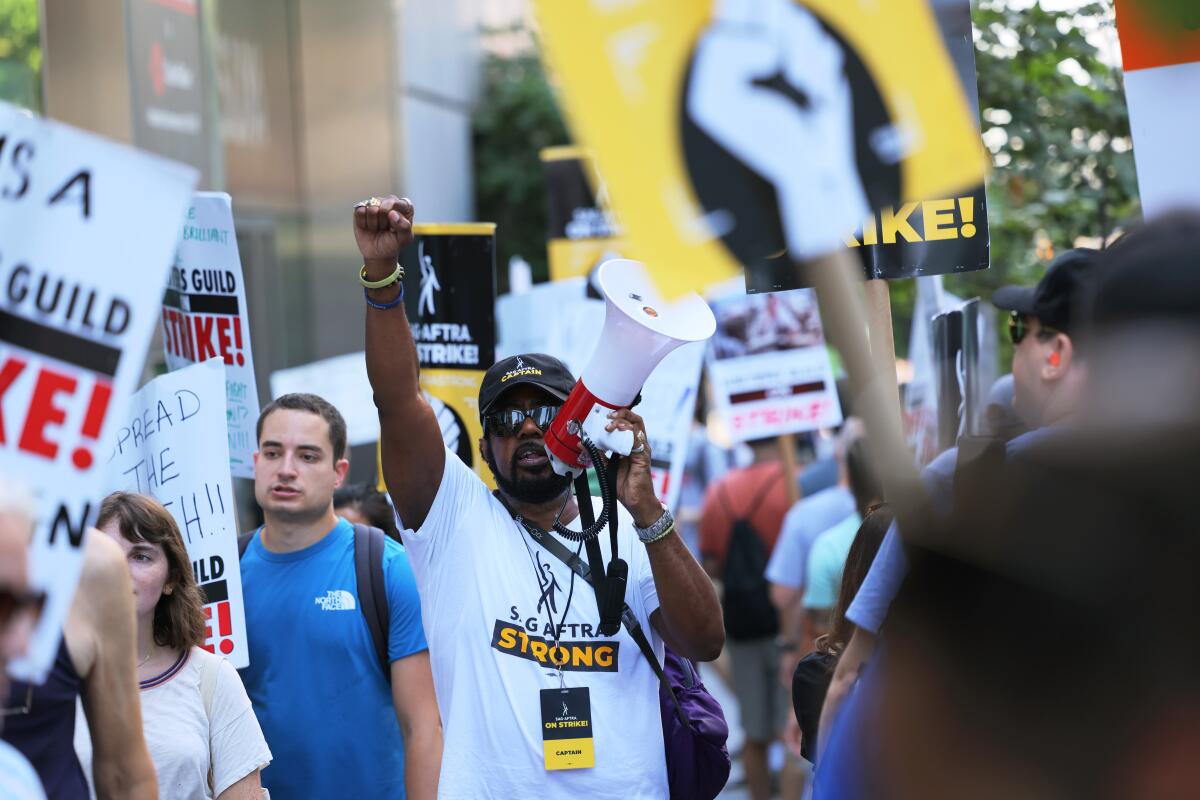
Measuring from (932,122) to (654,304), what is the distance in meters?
1.37

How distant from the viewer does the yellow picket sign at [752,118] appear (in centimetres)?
199

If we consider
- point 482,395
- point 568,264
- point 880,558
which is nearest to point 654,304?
point 482,395

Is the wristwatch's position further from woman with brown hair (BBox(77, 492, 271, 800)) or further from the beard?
woman with brown hair (BBox(77, 492, 271, 800))

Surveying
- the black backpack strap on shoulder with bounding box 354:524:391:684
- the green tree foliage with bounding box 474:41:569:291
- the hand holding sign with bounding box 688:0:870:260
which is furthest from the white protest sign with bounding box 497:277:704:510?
the green tree foliage with bounding box 474:41:569:291

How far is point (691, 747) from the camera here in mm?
3561

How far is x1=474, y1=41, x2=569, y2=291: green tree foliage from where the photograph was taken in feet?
53.5

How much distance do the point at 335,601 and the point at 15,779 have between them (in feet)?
7.21

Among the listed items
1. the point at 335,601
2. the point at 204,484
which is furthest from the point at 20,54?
the point at 335,601

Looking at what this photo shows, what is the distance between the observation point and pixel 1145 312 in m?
1.59

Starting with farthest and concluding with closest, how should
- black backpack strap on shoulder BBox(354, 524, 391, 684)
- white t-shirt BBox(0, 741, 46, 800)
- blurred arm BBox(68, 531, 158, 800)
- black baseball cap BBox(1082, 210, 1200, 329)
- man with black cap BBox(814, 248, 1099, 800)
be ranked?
black backpack strap on shoulder BBox(354, 524, 391, 684), blurred arm BBox(68, 531, 158, 800), white t-shirt BBox(0, 741, 46, 800), man with black cap BBox(814, 248, 1099, 800), black baseball cap BBox(1082, 210, 1200, 329)

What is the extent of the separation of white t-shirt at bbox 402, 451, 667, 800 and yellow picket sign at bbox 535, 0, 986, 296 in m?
1.70

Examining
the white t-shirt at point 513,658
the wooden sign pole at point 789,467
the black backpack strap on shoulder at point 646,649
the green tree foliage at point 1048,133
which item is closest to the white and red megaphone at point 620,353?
the white t-shirt at point 513,658

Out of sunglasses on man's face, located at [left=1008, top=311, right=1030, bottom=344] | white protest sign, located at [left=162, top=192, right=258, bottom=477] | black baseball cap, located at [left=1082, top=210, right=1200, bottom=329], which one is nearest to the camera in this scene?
black baseball cap, located at [left=1082, top=210, right=1200, bottom=329]

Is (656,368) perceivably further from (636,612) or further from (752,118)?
(752,118)
